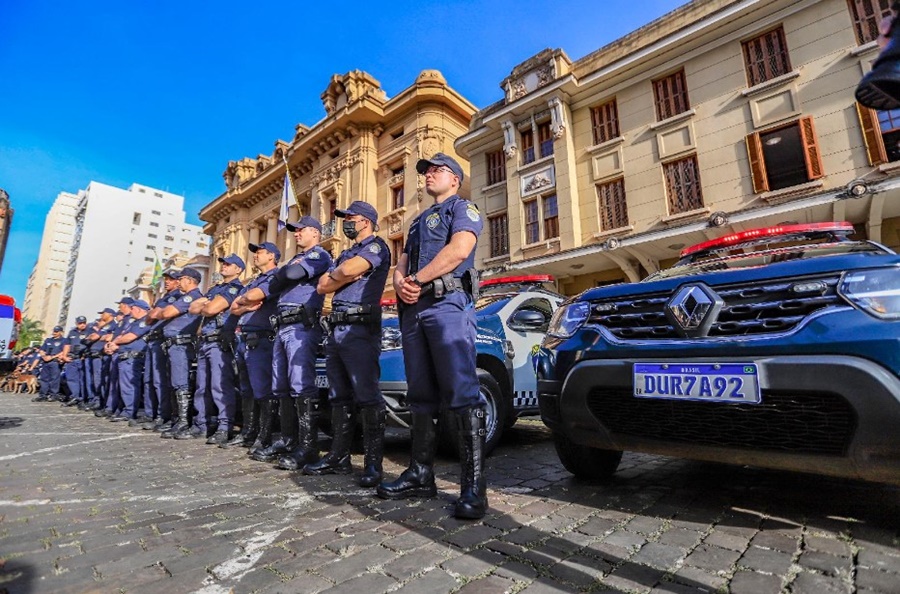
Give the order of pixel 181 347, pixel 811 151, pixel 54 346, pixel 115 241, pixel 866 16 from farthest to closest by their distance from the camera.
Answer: pixel 115 241, pixel 54 346, pixel 811 151, pixel 866 16, pixel 181 347

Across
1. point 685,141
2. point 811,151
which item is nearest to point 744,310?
point 811,151

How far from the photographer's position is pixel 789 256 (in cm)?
243

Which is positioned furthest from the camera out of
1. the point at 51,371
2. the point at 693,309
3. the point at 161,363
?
the point at 51,371

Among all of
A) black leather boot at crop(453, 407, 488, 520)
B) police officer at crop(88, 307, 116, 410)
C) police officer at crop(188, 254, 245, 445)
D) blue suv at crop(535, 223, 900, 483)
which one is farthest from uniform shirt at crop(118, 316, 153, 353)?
blue suv at crop(535, 223, 900, 483)

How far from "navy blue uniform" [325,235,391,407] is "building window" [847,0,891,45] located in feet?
41.7

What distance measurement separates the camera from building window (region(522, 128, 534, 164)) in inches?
582

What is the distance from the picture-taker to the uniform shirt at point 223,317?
15.5ft

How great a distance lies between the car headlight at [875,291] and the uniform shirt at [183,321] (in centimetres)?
595

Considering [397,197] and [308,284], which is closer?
[308,284]

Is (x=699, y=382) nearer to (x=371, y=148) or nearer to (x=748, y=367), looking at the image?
(x=748, y=367)

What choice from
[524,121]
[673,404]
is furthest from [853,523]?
[524,121]

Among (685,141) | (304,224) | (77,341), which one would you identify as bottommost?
(77,341)

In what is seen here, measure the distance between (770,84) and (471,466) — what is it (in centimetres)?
1274

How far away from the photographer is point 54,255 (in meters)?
81.8
